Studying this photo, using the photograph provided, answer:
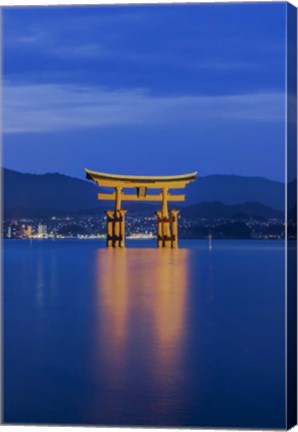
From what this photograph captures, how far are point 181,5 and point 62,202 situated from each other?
152cm

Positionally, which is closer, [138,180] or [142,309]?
[138,180]

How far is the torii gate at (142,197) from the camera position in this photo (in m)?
6.05

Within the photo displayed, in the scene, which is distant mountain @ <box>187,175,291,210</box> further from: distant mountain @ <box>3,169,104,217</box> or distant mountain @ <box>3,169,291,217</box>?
distant mountain @ <box>3,169,104,217</box>

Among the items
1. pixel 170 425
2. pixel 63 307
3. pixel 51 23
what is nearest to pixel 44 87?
pixel 51 23

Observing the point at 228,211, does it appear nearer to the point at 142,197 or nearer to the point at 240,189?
the point at 240,189

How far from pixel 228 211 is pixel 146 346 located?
93 cm

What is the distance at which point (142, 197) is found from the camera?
6.53 m

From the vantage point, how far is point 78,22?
5.85 meters

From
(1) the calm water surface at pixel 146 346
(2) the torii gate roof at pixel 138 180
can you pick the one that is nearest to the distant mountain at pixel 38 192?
(2) the torii gate roof at pixel 138 180

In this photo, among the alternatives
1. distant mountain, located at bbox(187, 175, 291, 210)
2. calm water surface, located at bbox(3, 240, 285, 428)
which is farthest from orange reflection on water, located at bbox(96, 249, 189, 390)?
distant mountain, located at bbox(187, 175, 291, 210)

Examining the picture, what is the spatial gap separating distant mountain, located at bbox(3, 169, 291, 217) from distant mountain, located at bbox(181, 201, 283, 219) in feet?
0.05

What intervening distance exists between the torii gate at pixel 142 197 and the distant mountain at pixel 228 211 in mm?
119

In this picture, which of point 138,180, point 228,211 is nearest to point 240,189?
point 228,211

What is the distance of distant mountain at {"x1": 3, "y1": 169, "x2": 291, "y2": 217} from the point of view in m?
5.84
